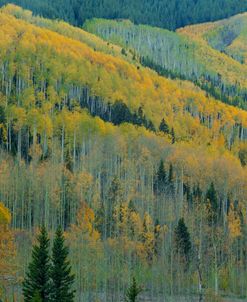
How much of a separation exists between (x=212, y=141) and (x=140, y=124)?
66.6 feet

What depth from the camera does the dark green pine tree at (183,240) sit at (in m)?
88.8

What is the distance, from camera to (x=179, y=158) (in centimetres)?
12100

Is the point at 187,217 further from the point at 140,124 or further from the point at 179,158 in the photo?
the point at 140,124

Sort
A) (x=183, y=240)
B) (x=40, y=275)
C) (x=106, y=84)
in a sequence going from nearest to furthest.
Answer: (x=40, y=275) < (x=183, y=240) < (x=106, y=84)

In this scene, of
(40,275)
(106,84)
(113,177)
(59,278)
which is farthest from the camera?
(106,84)

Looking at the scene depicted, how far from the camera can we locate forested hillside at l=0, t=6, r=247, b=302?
79.9 metres

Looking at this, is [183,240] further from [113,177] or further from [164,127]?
[164,127]

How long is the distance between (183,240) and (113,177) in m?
22.8

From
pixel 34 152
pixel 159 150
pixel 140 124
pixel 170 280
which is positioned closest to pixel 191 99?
pixel 140 124

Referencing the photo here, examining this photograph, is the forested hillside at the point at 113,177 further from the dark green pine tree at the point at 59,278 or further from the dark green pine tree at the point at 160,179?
the dark green pine tree at the point at 59,278

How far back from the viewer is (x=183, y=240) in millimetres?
89562

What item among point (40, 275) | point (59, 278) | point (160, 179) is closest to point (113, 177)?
point (160, 179)

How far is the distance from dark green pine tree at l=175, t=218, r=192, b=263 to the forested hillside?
186mm

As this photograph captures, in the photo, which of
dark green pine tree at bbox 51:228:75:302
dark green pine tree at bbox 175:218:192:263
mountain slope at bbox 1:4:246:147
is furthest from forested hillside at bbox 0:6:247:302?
dark green pine tree at bbox 51:228:75:302
